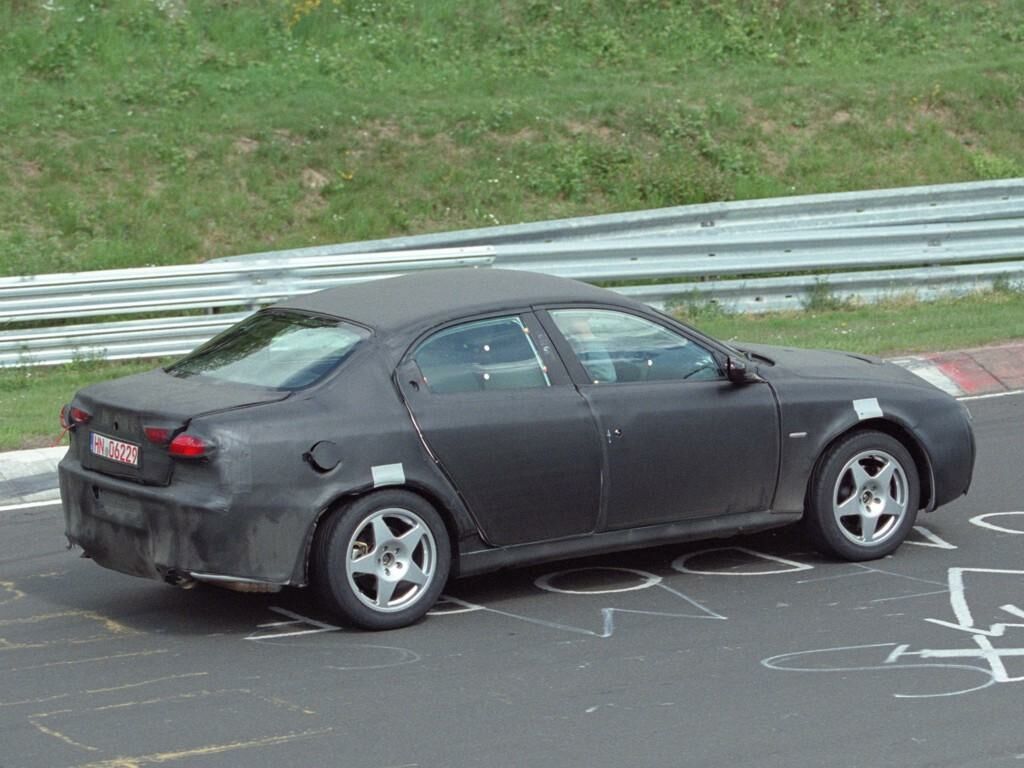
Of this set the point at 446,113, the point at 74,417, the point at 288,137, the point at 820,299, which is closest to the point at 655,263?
the point at 820,299

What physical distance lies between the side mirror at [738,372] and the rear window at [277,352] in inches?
69.3

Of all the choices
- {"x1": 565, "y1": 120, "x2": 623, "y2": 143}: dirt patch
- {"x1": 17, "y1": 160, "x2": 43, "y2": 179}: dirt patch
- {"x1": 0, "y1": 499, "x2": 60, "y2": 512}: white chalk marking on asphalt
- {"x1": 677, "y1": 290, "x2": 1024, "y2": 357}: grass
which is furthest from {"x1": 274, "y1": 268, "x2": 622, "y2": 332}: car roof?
{"x1": 565, "y1": 120, "x2": 623, "y2": 143}: dirt patch

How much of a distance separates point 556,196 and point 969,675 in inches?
530

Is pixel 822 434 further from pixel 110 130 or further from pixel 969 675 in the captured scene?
pixel 110 130

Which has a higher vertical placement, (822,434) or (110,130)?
(110,130)

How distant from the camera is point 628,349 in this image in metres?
7.87

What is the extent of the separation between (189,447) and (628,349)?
2166mm

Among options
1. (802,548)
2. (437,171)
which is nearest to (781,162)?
(437,171)

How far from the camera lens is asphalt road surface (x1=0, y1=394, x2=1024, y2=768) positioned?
18.9 ft

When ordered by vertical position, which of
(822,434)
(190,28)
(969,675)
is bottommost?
(969,675)

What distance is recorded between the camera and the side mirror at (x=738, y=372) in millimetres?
7902

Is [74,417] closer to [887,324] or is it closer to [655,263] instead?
[655,263]

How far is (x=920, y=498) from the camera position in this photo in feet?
27.7

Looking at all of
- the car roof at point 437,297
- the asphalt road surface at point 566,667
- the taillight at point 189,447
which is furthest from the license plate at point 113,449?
the car roof at point 437,297
